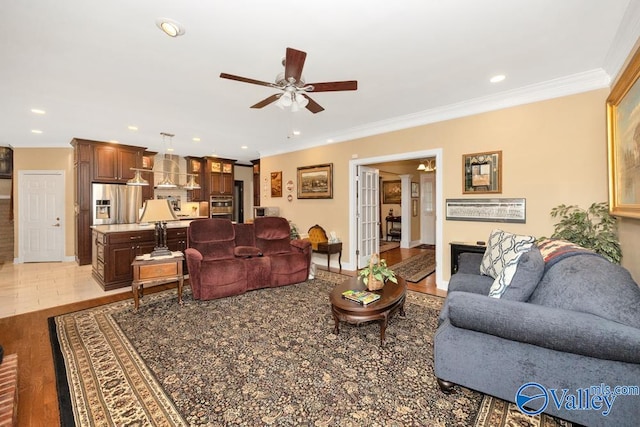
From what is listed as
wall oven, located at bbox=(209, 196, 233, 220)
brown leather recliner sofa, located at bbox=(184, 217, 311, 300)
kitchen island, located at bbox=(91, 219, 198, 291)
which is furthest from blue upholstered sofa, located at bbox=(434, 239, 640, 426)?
wall oven, located at bbox=(209, 196, 233, 220)

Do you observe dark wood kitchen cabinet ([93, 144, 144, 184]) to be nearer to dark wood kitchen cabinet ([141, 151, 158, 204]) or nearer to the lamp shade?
dark wood kitchen cabinet ([141, 151, 158, 204])

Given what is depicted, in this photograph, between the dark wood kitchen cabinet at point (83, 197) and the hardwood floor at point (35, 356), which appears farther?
the dark wood kitchen cabinet at point (83, 197)

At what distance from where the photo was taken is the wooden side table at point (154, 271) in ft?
10.7

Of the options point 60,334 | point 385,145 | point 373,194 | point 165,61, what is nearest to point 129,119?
point 165,61

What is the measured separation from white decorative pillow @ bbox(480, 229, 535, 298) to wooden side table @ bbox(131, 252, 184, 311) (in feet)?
11.2

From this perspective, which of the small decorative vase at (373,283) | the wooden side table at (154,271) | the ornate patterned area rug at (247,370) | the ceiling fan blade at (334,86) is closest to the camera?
the ornate patterned area rug at (247,370)

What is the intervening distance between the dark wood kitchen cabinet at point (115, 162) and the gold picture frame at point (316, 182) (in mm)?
4034

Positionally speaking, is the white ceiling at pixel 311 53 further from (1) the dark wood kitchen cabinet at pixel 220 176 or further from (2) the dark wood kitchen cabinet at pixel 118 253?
(1) the dark wood kitchen cabinet at pixel 220 176

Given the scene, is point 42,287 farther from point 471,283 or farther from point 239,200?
point 471,283

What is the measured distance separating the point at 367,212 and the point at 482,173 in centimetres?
240

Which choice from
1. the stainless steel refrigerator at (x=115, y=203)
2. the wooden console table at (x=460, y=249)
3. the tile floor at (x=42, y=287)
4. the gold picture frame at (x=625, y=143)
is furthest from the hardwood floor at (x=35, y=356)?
the stainless steel refrigerator at (x=115, y=203)

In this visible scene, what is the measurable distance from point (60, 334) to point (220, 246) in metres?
1.88

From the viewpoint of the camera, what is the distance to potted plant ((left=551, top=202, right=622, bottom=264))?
8.48 ft

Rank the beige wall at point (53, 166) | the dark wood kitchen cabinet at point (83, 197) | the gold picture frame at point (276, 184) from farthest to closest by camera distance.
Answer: the gold picture frame at point (276, 184) → the beige wall at point (53, 166) → the dark wood kitchen cabinet at point (83, 197)
